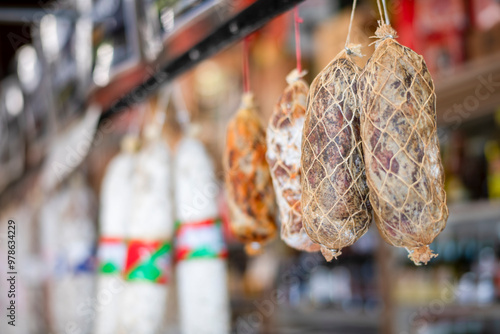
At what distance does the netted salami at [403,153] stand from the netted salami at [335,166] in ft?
0.13

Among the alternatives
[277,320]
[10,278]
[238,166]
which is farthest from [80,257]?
[277,320]

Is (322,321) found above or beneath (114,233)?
beneath

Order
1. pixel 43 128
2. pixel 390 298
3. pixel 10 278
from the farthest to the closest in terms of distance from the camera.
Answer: pixel 43 128
pixel 390 298
pixel 10 278

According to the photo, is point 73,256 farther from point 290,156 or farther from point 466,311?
point 466,311

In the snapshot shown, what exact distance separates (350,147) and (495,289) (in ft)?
6.55

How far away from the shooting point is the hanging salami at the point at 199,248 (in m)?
1.46

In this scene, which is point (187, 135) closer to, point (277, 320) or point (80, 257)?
point (80, 257)

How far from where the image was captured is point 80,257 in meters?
2.00

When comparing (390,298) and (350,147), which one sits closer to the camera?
(350,147)

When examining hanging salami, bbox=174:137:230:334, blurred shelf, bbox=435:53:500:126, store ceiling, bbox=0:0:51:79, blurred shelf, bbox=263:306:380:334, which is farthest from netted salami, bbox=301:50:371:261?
store ceiling, bbox=0:0:51:79

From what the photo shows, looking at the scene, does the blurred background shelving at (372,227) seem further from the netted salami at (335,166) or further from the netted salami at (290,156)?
the netted salami at (335,166)

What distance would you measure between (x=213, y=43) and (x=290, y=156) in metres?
0.45

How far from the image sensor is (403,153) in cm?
77

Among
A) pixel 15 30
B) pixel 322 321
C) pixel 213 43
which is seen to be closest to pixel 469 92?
pixel 213 43
